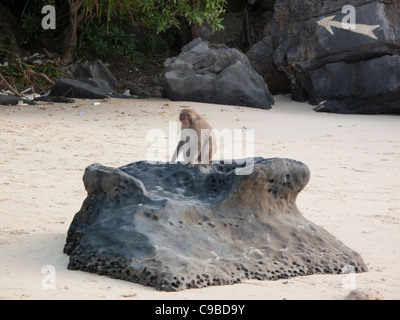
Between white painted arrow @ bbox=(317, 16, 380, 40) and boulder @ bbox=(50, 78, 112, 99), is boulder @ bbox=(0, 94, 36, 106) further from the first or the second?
white painted arrow @ bbox=(317, 16, 380, 40)

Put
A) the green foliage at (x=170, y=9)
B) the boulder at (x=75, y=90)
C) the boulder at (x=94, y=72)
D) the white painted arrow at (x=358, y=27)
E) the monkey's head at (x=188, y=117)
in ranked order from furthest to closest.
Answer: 1. the boulder at (x=94, y=72)
2. the white painted arrow at (x=358, y=27)
3. the boulder at (x=75, y=90)
4. the green foliage at (x=170, y=9)
5. the monkey's head at (x=188, y=117)

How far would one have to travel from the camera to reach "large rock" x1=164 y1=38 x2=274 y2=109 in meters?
13.0

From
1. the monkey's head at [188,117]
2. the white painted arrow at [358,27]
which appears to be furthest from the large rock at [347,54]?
the monkey's head at [188,117]

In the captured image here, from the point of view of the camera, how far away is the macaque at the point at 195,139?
19.9 feet

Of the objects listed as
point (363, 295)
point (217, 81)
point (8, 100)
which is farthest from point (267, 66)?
point (363, 295)

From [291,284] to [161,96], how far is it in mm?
10610

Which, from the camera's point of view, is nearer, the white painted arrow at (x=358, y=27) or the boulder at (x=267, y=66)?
the white painted arrow at (x=358, y=27)

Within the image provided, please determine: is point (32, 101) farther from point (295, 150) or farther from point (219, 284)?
point (219, 284)

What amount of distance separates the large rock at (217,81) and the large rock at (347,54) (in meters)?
1.16

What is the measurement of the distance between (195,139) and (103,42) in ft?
35.6

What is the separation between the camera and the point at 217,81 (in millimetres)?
12992

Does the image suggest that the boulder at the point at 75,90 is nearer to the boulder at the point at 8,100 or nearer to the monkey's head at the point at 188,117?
the boulder at the point at 8,100

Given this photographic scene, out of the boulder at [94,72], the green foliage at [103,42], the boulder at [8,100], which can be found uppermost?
the green foliage at [103,42]

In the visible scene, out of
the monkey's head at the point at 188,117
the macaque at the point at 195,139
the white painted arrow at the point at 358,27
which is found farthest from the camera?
the white painted arrow at the point at 358,27
